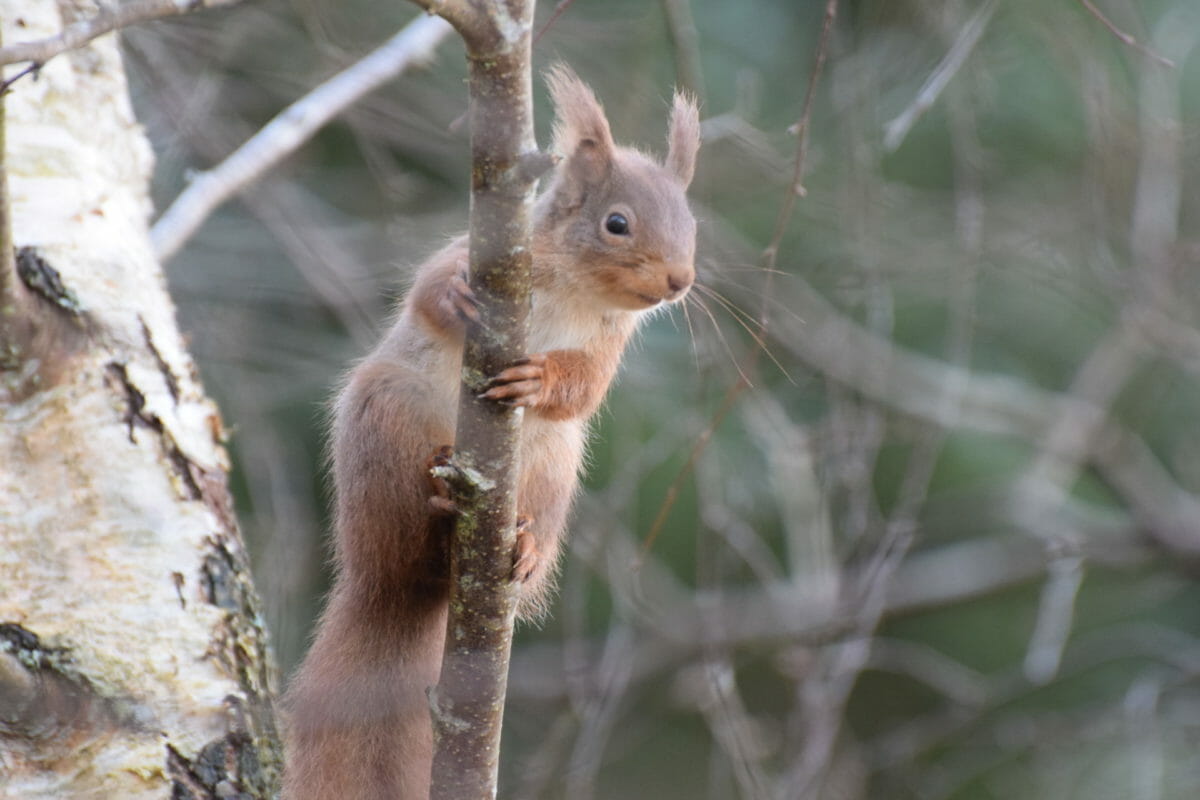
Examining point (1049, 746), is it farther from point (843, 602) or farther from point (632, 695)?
point (632, 695)

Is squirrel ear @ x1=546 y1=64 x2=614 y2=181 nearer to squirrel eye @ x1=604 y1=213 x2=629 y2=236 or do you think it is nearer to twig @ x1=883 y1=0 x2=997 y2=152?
squirrel eye @ x1=604 y1=213 x2=629 y2=236

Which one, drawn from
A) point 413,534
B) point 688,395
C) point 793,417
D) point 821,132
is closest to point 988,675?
point 793,417

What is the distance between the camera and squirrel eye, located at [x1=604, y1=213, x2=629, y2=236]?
97.7 inches

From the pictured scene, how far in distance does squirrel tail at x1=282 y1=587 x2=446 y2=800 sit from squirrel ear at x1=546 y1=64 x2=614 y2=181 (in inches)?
36.4

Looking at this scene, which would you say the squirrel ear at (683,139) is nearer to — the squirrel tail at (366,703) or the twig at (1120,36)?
the twig at (1120,36)

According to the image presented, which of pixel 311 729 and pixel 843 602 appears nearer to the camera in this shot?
pixel 311 729

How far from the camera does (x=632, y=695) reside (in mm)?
5027

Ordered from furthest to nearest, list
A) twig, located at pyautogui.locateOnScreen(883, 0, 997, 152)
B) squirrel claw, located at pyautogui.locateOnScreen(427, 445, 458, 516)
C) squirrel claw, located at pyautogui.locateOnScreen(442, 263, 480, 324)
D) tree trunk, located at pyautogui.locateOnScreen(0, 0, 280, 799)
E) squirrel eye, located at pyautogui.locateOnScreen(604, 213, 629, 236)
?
squirrel eye, located at pyautogui.locateOnScreen(604, 213, 629, 236)
twig, located at pyautogui.locateOnScreen(883, 0, 997, 152)
squirrel claw, located at pyautogui.locateOnScreen(427, 445, 458, 516)
tree trunk, located at pyautogui.locateOnScreen(0, 0, 280, 799)
squirrel claw, located at pyautogui.locateOnScreen(442, 263, 480, 324)

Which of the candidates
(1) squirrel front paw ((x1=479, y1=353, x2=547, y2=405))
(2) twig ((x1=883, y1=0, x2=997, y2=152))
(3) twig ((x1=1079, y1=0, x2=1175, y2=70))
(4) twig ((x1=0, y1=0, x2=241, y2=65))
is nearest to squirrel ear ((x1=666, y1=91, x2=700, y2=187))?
(2) twig ((x1=883, y1=0, x2=997, y2=152))

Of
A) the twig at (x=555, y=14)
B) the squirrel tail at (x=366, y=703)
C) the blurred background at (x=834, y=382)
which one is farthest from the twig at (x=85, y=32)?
the blurred background at (x=834, y=382)

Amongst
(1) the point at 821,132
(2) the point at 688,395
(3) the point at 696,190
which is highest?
(1) the point at 821,132

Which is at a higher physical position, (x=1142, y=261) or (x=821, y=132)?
(x=821, y=132)

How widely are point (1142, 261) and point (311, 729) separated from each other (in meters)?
3.24

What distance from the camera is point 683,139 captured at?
273 cm
